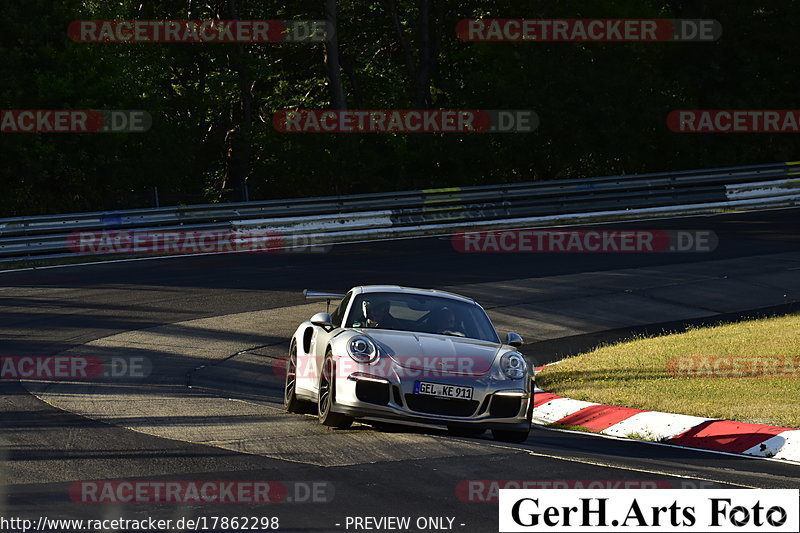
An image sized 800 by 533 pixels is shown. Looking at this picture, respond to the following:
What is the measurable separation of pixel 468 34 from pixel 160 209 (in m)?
15.1

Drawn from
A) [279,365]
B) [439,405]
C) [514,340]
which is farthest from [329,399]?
[279,365]

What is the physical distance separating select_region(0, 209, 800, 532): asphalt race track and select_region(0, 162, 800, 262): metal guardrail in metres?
1.12

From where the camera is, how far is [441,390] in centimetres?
977

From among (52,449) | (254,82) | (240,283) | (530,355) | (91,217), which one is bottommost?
(52,449)

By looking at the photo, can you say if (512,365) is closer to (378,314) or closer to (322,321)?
(378,314)

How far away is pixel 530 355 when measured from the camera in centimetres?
1677

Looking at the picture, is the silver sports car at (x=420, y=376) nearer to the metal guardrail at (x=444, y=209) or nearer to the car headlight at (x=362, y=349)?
the car headlight at (x=362, y=349)

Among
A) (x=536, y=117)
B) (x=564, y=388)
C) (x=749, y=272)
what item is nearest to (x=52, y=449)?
(x=564, y=388)

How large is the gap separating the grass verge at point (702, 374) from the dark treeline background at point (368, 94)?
607 inches

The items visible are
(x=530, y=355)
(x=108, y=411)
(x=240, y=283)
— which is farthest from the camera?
(x=240, y=283)

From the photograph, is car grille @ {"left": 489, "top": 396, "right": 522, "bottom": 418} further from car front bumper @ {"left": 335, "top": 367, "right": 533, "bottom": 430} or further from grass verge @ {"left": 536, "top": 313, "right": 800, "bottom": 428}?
grass verge @ {"left": 536, "top": 313, "right": 800, "bottom": 428}

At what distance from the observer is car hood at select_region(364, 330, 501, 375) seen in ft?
32.6

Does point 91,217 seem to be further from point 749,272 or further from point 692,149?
point 692,149

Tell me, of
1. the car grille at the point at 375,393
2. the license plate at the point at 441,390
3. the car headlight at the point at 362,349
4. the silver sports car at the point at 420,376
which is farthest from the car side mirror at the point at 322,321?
the license plate at the point at 441,390
